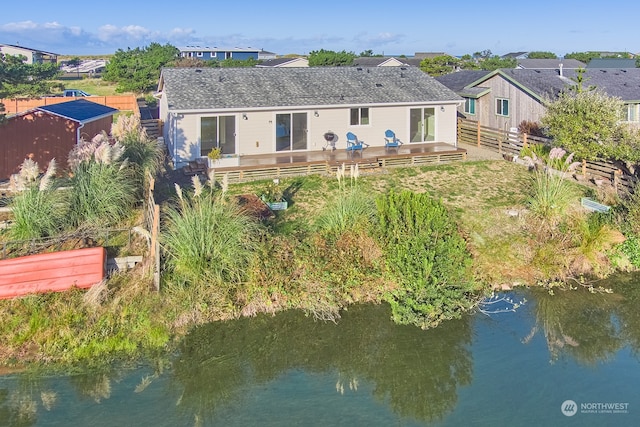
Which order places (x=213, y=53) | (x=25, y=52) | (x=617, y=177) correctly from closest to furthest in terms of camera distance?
(x=617, y=177) → (x=25, y=52) → (x=213, y=53)

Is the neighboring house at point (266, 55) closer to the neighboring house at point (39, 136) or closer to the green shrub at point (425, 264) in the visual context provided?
the neighboring house at point (39, 136)

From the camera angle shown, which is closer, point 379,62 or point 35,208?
point 35,208

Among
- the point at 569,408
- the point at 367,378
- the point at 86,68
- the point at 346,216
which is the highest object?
the point at 86,68

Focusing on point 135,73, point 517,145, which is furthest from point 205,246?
point 135,73

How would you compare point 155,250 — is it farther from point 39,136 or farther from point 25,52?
point 25,52

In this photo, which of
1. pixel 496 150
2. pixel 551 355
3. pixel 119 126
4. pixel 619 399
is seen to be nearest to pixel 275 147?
pixel 119 126

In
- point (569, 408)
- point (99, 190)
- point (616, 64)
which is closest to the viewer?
point (569, 408)

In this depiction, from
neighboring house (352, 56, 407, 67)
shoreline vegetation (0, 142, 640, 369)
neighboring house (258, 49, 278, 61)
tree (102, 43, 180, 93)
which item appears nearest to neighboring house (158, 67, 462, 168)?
shoreline vegetation (0, 142, 640, 369)
